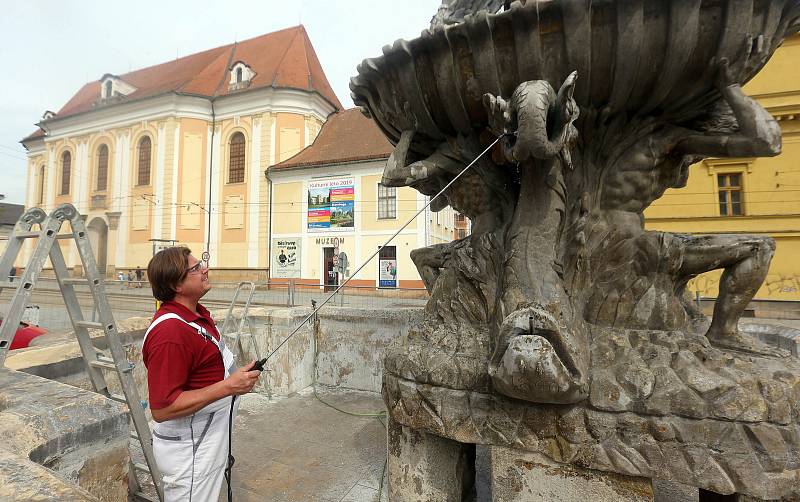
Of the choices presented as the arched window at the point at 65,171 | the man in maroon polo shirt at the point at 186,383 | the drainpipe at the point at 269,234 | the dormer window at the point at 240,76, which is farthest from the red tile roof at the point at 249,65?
the man in maroon polo shirt at the point at 186,383

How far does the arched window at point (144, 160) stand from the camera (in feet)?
88.9

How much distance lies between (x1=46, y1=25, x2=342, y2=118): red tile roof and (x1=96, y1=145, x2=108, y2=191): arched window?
311 centimetres

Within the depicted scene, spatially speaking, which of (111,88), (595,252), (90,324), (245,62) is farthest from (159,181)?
(595,252)

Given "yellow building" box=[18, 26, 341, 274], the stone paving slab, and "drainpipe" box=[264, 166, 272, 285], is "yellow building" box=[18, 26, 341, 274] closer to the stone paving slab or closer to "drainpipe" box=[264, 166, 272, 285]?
"drainpipe" box=[264, 166, 272, 285]

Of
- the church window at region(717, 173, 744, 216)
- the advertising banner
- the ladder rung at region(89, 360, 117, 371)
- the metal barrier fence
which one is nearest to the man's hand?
the ladder rung at region(89, 360, 117, 371)

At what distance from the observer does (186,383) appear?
170 cm

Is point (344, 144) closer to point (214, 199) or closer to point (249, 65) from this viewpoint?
point (214, 199)

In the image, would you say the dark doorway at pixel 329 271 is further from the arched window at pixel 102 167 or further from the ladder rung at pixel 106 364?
the ladder rung at pixel 106 364

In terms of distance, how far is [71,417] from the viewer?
1.75 meters

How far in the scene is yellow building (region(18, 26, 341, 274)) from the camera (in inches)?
981

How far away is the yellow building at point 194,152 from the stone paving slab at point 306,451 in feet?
66.9

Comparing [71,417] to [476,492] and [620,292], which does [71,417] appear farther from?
[620,292]

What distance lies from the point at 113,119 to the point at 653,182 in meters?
34.1

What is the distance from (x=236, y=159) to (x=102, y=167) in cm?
1105
